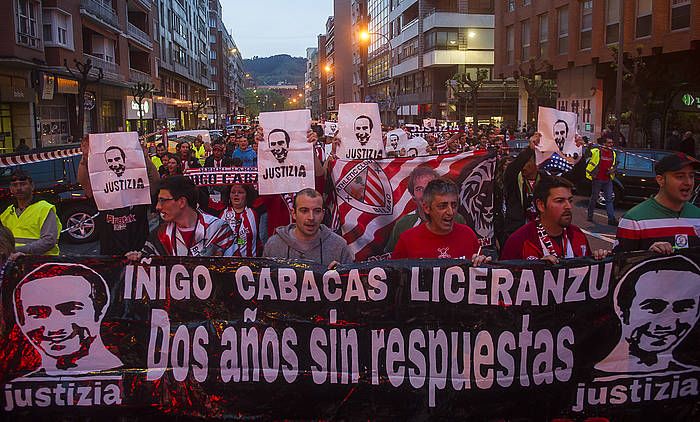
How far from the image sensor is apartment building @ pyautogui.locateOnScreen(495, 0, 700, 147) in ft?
89.0

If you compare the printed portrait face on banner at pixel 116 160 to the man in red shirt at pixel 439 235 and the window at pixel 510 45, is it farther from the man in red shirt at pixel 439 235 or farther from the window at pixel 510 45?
the window at pixel 510 45

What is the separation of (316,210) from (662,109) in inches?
1133

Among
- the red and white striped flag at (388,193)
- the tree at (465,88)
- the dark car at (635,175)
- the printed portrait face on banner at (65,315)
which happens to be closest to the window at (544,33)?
the tree at (465,88)

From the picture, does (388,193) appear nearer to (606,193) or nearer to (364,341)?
(364,341)

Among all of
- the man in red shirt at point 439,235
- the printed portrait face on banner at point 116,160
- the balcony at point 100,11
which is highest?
the balcony at point 100,11

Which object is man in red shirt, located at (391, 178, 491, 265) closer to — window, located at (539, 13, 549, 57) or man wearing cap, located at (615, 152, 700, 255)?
man wearing cap, located at (615, 152, 700, 255)

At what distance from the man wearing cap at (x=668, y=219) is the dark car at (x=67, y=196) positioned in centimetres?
1037

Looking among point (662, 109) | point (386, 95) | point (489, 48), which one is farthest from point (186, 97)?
point (662, 109)

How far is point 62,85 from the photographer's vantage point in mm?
33531

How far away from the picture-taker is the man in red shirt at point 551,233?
4.93 m

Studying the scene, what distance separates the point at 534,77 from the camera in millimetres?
37875

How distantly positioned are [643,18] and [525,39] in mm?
12423

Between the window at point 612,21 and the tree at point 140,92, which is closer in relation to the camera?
the window at point 612,21

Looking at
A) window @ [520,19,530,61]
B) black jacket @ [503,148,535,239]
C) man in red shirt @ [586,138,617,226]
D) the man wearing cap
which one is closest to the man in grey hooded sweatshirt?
the man wearing cap
